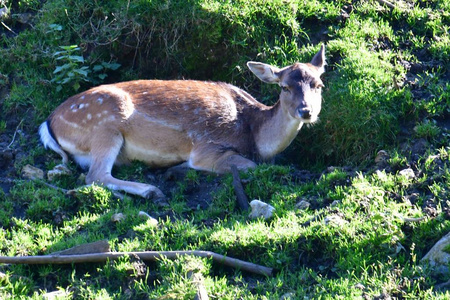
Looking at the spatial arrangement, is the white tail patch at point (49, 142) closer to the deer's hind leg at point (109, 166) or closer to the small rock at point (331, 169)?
the deer's hind leg at point (109, 166)

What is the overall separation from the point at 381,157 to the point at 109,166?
120 inches

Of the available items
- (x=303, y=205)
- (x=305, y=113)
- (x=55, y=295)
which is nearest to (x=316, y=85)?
(x=305, y=113)

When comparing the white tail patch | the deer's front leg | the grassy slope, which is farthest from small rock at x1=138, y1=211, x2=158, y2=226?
the white tail patch

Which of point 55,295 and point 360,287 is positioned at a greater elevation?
point 360,287

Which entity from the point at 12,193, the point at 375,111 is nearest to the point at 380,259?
the point at 375,111

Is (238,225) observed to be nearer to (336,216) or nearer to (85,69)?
(336,216)

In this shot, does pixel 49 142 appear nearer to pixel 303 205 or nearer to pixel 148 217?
pixel 148 217

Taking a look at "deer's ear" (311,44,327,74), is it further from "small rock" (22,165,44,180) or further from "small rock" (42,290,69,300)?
"small rock" (42,290,69,300)

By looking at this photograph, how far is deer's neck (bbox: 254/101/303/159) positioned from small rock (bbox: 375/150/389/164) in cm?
108

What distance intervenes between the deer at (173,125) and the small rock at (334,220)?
2110 millimetres

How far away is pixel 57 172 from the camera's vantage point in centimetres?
828

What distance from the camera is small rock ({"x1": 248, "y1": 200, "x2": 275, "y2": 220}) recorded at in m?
6.95

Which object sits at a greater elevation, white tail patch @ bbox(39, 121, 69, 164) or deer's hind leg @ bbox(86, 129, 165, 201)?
deer's hind leg @ bbox(86, 129, 165, 201)

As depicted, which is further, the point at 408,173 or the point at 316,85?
the point at 316,85
